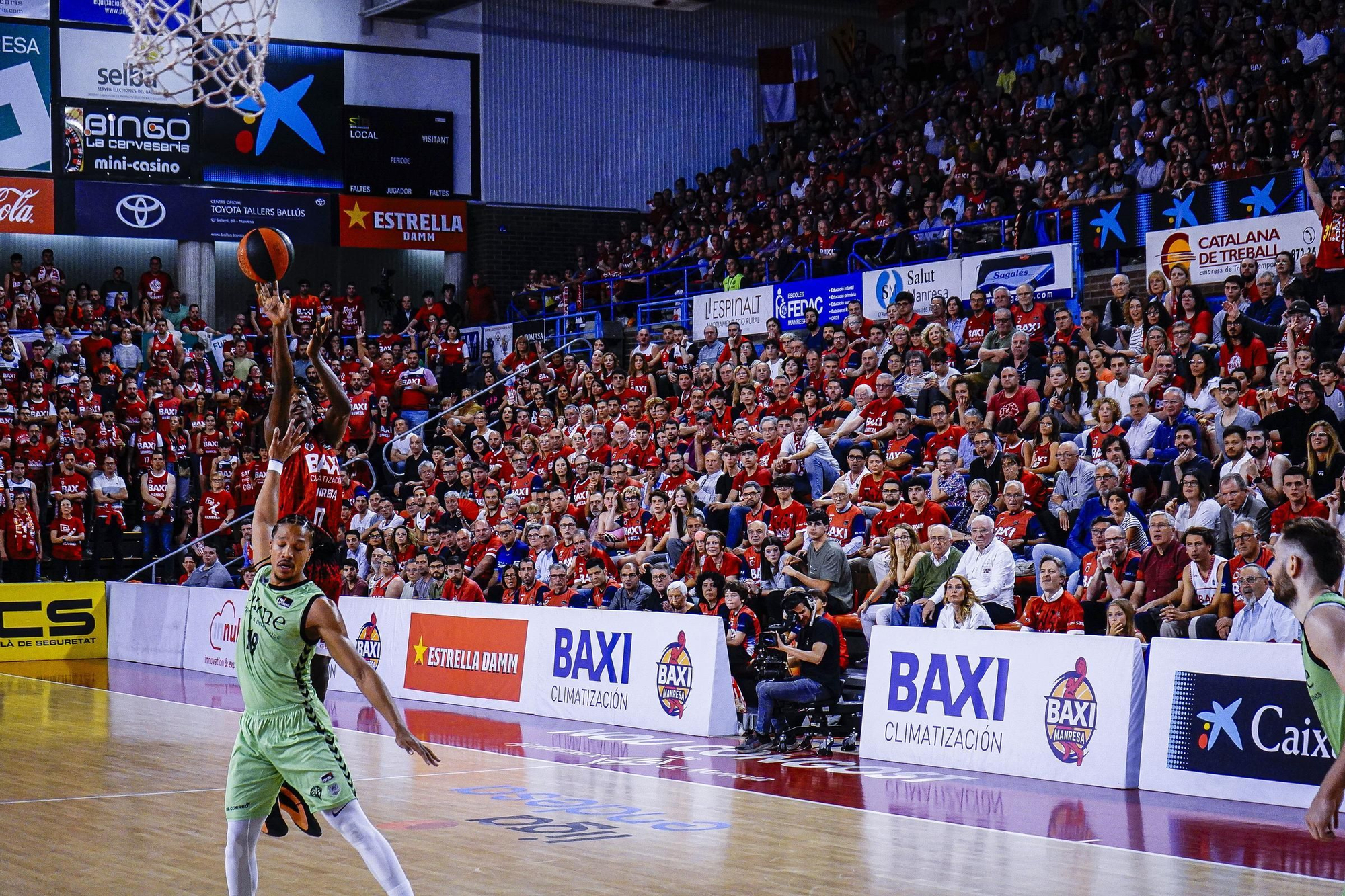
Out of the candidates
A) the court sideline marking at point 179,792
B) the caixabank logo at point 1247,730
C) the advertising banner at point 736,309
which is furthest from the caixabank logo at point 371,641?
the caixabank logo at point 1247,730

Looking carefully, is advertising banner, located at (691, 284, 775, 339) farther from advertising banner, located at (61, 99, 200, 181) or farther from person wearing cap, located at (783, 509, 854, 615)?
advertising banner, located at (61, 99, 200, 181)

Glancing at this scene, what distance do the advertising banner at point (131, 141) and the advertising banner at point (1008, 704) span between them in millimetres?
21353

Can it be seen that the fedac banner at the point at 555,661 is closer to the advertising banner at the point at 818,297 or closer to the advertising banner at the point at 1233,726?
the advertising banner at the point at 1233,726

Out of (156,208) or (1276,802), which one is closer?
(1276,802)

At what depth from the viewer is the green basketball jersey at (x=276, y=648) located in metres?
6.47

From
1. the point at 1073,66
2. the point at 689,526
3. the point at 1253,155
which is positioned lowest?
the point at 689,526

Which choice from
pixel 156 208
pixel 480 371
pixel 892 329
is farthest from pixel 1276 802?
pixel 156 208

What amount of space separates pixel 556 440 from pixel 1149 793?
37.4ft

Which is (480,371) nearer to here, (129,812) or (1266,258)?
(1266,258)

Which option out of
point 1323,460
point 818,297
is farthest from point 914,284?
point 1323,460

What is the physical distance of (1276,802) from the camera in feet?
33.7

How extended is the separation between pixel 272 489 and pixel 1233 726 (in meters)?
6.72

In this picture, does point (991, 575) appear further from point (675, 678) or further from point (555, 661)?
point (555, 661)

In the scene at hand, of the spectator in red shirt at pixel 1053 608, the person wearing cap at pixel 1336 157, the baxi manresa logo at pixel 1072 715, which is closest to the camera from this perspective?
the baxi manresa logo at pixel 1072 715
